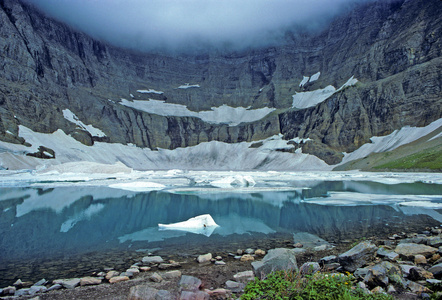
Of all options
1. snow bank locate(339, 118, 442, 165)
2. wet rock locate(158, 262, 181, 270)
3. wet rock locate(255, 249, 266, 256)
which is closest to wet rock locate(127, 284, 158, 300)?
wet rock locate(158, 262, 181, 270)

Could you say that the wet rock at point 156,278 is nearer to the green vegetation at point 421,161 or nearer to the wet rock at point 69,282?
the wet rock at point 69,282

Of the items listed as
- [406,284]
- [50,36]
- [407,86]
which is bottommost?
[406,284]

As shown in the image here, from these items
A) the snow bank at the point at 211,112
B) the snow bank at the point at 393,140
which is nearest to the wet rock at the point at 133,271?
the snow bank at the point at 393,140

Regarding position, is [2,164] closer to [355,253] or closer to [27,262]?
[27,262]

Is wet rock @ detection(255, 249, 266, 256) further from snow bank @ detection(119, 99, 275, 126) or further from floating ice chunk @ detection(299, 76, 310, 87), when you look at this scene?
floating ice chunk @ detection(299, 76, 310, 87)

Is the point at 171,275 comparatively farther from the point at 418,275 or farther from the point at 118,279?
the point at 418,275

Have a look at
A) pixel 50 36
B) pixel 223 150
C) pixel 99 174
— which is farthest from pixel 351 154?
pixel 50 36

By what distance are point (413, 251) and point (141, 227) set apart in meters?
12.5

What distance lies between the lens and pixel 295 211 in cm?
1941

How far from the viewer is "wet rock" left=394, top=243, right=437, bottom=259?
785 centimetres

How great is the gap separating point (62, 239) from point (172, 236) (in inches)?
197

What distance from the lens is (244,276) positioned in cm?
749

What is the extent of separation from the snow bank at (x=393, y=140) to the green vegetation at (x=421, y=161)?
1575 cm

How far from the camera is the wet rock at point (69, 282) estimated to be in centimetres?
703
